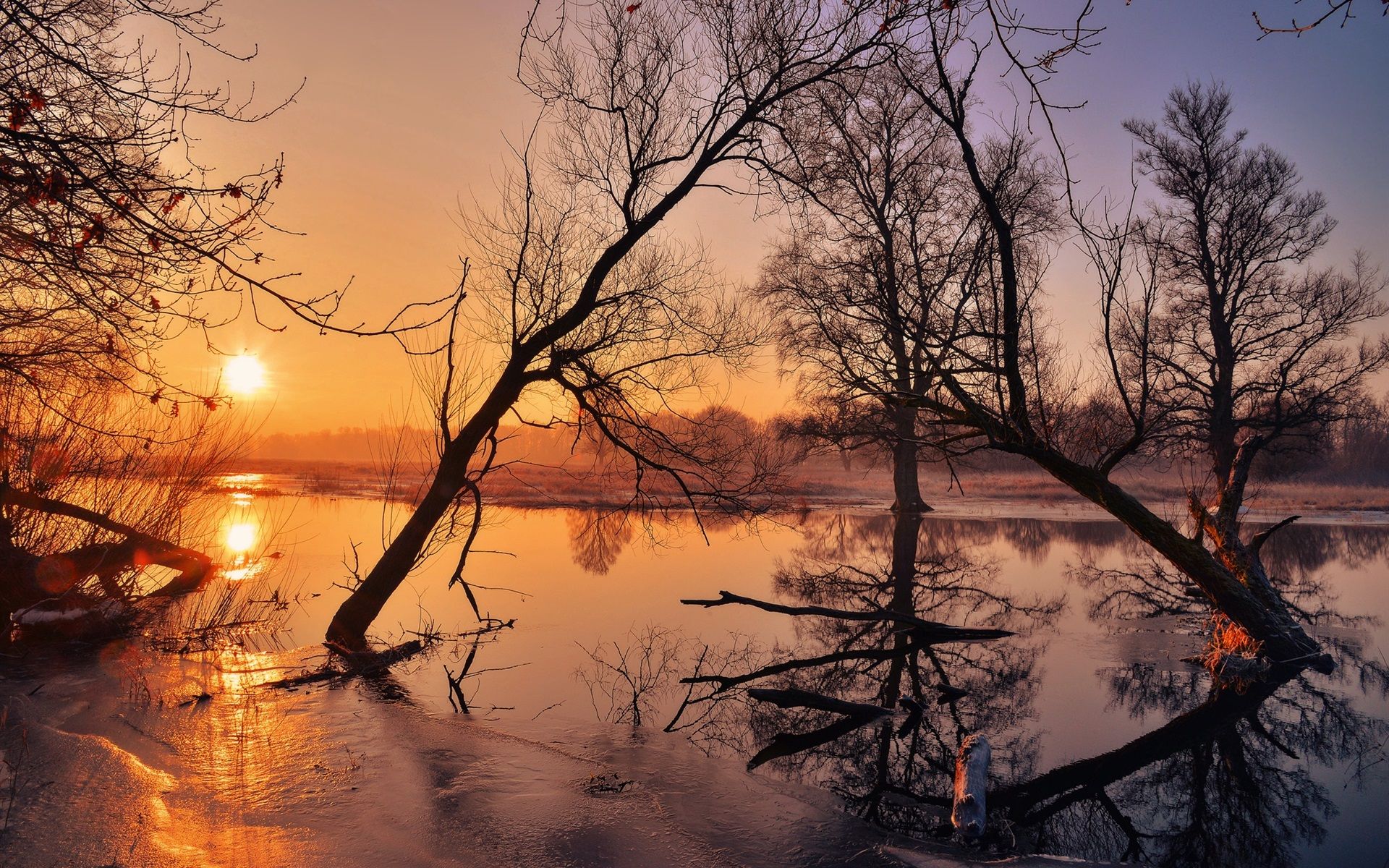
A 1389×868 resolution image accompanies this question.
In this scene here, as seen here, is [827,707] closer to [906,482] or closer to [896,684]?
[896,684]

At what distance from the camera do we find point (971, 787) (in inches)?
193

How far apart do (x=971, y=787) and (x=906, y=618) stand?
3.85 metres

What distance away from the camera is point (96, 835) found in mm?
3672

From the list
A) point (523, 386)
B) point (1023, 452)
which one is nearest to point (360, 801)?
point (523, 386)

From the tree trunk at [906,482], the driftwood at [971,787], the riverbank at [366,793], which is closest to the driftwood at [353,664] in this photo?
the riverbank at [366,793]

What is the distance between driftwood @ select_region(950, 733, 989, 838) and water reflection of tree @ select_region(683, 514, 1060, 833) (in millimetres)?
179

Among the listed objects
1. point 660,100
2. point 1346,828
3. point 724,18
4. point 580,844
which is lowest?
point 1346,828

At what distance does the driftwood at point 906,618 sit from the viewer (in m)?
8.92

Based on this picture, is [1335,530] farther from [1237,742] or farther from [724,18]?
[724,18]

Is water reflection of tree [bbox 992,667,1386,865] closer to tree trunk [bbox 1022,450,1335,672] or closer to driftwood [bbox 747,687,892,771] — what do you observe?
tree trunk [bbox 1022,450,1335,672]

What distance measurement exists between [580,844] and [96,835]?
222 cm

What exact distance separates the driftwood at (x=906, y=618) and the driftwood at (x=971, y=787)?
3329 millimetres

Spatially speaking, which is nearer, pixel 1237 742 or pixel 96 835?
pixel 96 835

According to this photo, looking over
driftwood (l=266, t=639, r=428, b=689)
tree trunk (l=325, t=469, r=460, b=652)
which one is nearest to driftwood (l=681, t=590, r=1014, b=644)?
tree trunk (l=325, t=469, r=460, b=652)
